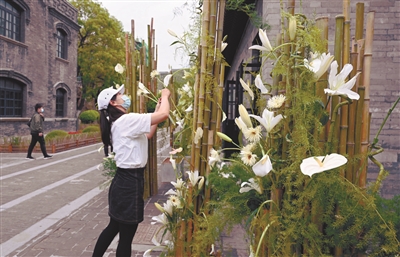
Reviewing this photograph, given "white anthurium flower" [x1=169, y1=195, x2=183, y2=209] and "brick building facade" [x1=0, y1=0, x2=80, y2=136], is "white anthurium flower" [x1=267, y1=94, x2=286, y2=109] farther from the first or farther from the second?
"brick building facade" [x1=0, y1=0, x2=80, y2=136]

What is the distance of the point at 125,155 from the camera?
2.65 m

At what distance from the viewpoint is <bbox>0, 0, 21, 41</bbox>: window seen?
1588cm

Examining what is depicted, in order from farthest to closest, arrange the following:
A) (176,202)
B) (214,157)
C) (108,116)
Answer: (108,116) < (176,202) < (214,157)

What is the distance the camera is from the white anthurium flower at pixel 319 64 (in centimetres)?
122

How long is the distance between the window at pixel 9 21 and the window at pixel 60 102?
5099 millimetres

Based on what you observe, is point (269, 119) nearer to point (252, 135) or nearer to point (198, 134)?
point (252, 135)

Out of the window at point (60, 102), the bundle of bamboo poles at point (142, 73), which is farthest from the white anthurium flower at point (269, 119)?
the window at point (60, 102)

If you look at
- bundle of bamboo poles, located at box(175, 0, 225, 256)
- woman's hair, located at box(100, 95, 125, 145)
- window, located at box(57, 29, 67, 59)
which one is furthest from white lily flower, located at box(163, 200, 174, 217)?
window, located at box(57, 29, 67, 59)

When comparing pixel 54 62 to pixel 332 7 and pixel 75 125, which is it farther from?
pixel 332 7

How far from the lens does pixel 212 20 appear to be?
75.2 inches

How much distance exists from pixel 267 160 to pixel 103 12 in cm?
3050

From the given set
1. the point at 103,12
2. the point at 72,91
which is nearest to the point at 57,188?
the point at 72,91

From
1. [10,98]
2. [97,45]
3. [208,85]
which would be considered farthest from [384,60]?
[97,45]

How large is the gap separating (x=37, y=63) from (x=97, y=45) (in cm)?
1051
